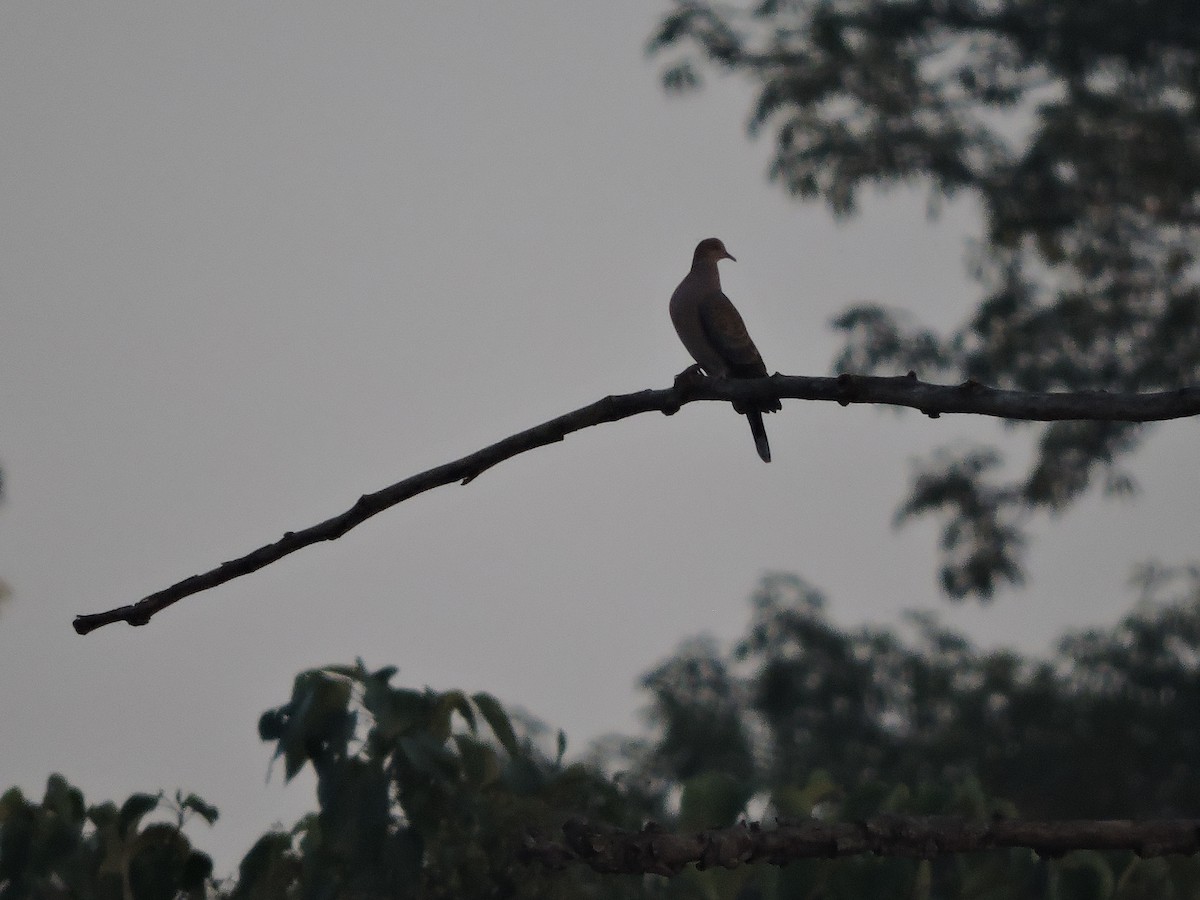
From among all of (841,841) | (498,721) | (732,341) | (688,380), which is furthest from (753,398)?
(732,341)

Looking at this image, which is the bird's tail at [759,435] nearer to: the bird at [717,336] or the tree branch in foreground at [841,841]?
the bird at [717,336]

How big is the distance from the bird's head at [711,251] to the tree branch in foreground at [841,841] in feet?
15.4

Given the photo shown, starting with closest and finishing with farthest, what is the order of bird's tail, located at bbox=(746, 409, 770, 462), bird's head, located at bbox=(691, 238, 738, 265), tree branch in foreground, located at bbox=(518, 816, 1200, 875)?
tree branch in foreground, located at bbox=(518, 816, 1200, 875) → bird's tail, located at bbox=(746, 409, 770, 462) → bird's head, located at bbox=(691, 238, 738, 265)

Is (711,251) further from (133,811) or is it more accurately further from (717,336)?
(133,811)

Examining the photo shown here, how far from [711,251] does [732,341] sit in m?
1.91

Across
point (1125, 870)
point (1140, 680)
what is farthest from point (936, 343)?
point (1125, 870)

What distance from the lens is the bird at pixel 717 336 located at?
6.33 m

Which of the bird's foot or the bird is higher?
the bird

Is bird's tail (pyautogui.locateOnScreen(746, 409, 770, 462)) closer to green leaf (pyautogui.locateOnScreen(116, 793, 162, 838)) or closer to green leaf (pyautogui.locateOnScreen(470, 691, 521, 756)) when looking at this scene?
green leaf (pyautogui.locateOnScreen(470, 691, 521, 756))

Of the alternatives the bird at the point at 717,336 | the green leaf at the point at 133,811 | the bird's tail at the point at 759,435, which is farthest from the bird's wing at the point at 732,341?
the green leaf at the point at 133,811

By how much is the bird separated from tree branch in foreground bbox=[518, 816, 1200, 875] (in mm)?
2663

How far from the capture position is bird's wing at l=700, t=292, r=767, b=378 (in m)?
6.34

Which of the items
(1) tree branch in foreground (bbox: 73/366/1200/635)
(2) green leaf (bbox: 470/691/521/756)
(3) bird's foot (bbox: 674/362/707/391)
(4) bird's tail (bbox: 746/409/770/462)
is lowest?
(2) green leaf (bbox: 470/691/521/756)

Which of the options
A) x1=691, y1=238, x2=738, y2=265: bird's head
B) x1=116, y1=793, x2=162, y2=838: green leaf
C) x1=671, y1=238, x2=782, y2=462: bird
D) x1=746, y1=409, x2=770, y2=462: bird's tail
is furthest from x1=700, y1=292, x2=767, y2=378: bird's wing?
x1=116, y1=793, x2=162, y2=838: green leaf
